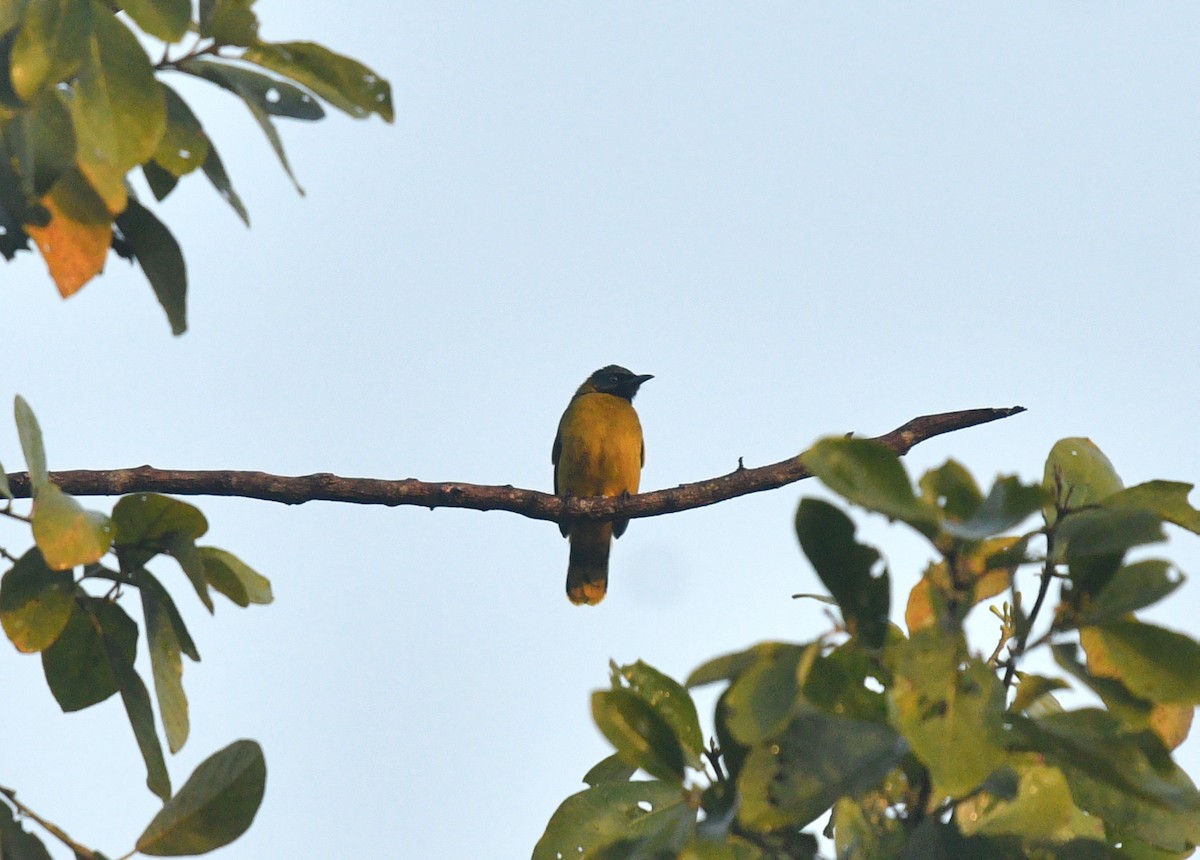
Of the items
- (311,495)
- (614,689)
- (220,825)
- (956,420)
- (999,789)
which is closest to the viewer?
(999,789)

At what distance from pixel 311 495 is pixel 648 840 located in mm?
2625

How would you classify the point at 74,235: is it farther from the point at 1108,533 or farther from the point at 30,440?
the point at 1108,533

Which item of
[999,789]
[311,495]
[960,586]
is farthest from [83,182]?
[311,495]

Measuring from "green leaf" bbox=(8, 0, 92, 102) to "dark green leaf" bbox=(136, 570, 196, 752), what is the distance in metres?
0.81

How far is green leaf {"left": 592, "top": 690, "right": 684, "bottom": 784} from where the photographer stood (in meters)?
1.81

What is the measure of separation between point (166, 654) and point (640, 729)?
0.90 metres

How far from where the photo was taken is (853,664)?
178cm

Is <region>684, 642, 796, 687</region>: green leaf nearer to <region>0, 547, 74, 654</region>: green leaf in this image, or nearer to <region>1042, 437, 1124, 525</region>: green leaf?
<region>1042, 437, 1124, 525</region>: green leaf

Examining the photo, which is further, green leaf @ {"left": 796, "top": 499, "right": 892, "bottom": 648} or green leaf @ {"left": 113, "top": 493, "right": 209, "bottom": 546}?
green leaf @ {"left": 113, "top": 493, "right": 209, "bottom": 546}

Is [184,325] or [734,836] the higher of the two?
[184,325]

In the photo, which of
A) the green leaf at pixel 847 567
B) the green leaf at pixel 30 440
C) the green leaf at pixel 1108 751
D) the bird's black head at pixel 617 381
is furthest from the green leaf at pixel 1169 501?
the bird's black head at pixel 617 381

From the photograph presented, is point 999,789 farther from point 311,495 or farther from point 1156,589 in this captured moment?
point 311,495

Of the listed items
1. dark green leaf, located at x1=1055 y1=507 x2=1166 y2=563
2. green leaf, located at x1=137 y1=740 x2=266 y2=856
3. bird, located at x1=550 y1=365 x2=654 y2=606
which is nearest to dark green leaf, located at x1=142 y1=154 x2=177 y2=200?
green leaf, located at x1=137 y1=740 x2=266 y2=856

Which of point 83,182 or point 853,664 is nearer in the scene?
point 853,664
